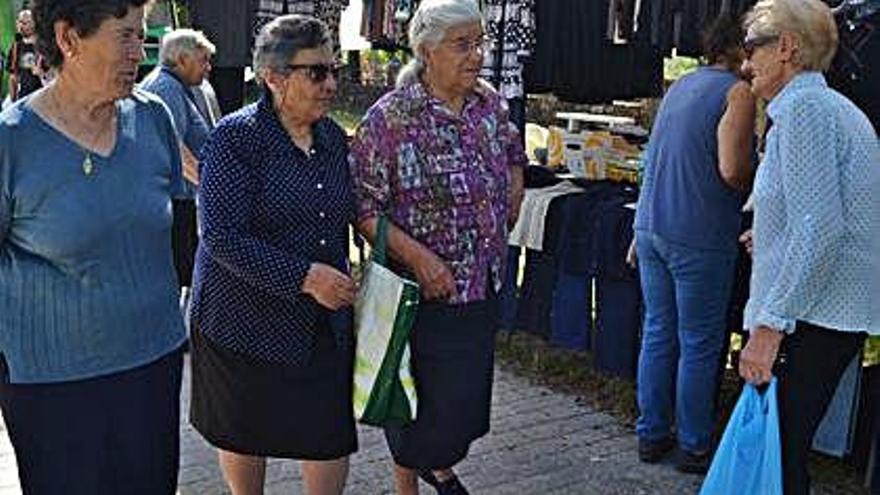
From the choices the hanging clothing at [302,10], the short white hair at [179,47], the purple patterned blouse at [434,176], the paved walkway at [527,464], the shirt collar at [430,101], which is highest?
the hanging clothing at [302,10]

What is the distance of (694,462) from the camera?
4.29 metres

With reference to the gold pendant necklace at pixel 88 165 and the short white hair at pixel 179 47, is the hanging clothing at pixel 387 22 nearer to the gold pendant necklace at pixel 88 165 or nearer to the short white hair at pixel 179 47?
the short white hair at pixel 179 47

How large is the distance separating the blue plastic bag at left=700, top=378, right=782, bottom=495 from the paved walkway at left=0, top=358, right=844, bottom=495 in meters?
1.29

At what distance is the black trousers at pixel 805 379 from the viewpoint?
284 centimetres

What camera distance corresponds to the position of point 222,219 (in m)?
2.85

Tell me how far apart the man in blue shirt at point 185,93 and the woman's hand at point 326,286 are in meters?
2.64

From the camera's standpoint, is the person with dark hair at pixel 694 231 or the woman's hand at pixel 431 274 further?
the person with dark hair at pixel 694 231

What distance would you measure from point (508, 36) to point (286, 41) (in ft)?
9.63

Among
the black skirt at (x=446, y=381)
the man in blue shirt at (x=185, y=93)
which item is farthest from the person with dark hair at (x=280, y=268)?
the man in blue shirt at (x=185, y=93)

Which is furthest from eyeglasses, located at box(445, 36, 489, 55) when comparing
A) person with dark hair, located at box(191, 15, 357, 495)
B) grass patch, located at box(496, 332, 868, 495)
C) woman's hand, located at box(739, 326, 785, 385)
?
grass patch, located at box(496, 332, 868, 495)

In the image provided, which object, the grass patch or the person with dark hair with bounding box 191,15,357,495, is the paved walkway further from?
the person with dark hair with bounding box 191,15,357,495

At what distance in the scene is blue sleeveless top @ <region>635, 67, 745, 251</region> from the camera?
4062mm

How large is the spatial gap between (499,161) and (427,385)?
→ 68 cm

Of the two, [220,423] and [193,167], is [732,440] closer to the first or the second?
[220,423]
